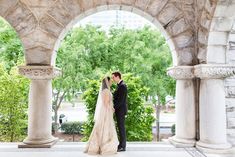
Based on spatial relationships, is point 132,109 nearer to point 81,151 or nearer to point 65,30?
point 81,151

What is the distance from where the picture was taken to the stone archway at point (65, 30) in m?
4.37

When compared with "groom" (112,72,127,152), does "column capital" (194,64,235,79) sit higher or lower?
higher

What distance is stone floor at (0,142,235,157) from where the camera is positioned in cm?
395

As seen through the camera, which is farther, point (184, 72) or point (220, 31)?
point (184, 72)

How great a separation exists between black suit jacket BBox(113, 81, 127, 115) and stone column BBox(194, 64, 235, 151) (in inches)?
45.5

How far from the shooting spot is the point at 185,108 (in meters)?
4.48

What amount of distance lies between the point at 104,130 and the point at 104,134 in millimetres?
56

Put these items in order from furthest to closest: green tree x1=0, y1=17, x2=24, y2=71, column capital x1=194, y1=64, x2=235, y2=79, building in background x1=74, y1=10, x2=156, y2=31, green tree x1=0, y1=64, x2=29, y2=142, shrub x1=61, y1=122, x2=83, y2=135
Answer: building in background x1=74, y1=10, x2=156, y2=31, shrub x1=61, y1=122, x2=83, y2=135, green tree x1=0, y1=17, x2=24, y2=71, green tree x1=0, y1=64, x2=29, y2=142, column capital x1=194, y1=64, x2=235, y2=79

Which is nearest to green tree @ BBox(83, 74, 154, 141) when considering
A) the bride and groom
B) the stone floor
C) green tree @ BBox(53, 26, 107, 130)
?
the stone floor

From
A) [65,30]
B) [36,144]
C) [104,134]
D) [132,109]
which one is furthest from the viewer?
[132,109]

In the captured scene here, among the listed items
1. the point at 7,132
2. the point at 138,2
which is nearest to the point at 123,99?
the point at 138,2

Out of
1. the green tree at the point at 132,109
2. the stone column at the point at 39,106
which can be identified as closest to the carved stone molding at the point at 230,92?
the green tree at the point at 132,109

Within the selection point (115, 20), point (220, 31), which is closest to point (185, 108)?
point (220, 31)

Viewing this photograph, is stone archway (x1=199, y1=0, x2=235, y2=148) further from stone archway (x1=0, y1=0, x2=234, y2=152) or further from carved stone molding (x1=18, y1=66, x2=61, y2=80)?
carved stone molding (x1=18, y1=66, x2=61, y2=80)
